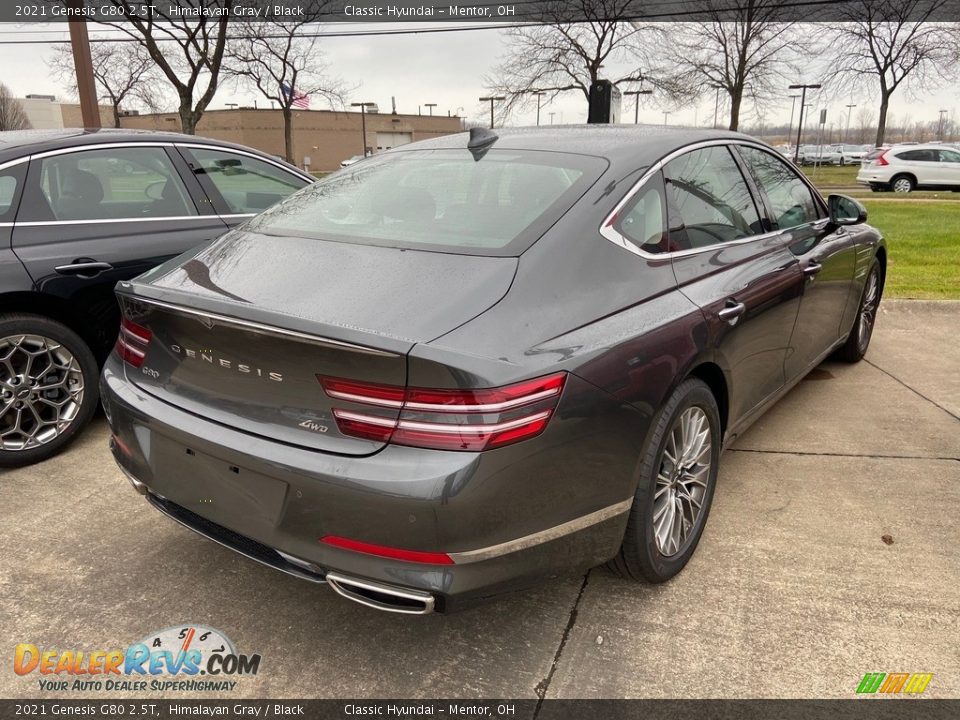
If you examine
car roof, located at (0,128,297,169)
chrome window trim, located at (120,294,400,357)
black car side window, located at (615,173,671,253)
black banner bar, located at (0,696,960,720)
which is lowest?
black banner bar, located at (0,696,960,720)

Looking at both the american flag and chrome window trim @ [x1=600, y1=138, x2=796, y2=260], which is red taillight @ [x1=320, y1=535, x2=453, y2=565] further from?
the american flag

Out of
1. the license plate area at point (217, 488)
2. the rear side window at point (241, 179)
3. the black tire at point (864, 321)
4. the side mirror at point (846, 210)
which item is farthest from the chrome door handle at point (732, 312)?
the rear side window at point (241, 179)

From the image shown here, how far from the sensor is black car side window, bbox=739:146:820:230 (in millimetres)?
3467

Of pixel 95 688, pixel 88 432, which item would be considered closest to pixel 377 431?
pixel 95 688

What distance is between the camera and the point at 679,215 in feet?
8.84

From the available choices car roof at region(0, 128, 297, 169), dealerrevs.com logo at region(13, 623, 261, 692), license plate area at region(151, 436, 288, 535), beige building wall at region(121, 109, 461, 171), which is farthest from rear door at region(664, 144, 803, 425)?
beige building wall at region(121, 109, 461, 171)

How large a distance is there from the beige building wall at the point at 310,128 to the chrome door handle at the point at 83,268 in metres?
64.3

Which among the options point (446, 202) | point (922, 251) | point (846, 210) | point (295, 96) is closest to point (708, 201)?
point (446, 202)

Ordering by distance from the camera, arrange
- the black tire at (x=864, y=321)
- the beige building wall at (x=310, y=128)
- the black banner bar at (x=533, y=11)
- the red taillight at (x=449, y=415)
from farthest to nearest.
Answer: the beige building wall at (x=310, y=128) < the black banner bar at (x=533, y=11) < the black tire at (x=864, y=321) < the red taillight at (x=449, y=415)

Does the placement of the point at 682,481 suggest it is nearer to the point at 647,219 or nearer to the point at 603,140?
the point at 647,219

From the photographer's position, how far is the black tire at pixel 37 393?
344cm

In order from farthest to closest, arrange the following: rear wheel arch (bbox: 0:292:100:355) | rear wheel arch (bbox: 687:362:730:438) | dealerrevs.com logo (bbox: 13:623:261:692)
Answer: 1. rear wheel arch (bbox: 0:292:100:355)
2. rear wheel arch (bbox: 687:362:730:438)
3. dealerrevs.com logo (bbox: 13:623:261:692)

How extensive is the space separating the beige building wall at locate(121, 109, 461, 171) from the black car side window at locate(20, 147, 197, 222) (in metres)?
63.7

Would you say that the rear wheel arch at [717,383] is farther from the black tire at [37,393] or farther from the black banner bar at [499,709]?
the black tire at [37,393]
